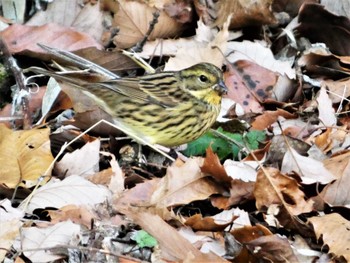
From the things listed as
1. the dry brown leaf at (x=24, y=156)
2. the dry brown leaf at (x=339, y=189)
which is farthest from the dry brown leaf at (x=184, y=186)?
the dry brown leaf at (x=24, y=156)

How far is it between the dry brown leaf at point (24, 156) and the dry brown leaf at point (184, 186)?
2.34 feet

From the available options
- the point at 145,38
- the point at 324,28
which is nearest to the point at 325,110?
the point at 324,28

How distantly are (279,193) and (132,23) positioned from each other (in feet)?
8.04

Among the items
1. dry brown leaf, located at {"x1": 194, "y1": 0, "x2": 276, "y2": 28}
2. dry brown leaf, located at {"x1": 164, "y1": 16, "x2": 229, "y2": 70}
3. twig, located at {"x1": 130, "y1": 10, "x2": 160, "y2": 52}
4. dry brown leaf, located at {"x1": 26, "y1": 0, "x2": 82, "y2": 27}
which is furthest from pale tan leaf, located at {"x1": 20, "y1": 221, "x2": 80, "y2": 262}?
dry brown leaf, located at {"x1": 194, "y1": 0, "x2": 276, "y2": 28}

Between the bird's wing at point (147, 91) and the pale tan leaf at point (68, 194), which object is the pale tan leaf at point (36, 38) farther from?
the pale tan leaf at point (68, 194)

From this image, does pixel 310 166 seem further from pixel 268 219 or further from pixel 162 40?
pixel 162 40

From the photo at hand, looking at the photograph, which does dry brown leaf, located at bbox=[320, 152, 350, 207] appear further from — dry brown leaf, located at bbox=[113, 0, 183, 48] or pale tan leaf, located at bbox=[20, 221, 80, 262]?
dry brown leaf, located at bbox=[113, 0, 183, 48]

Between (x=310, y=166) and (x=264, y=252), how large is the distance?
0.94 m

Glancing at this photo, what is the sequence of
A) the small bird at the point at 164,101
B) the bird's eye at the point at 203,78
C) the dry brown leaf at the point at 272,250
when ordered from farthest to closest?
the bird's eye at the point at 203,78, the small bird at the point at 164,101, the dry brown leaf at the point at 272,250

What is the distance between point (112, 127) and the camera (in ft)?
19.8

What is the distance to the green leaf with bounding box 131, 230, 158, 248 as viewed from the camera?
448 cm

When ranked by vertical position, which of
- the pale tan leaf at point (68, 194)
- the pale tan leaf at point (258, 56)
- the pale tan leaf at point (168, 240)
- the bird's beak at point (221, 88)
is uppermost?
the pale tan leaf at point (168, 240)

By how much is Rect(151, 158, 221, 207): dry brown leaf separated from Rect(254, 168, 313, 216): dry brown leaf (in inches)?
10.9

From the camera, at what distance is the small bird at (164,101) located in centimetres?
605
